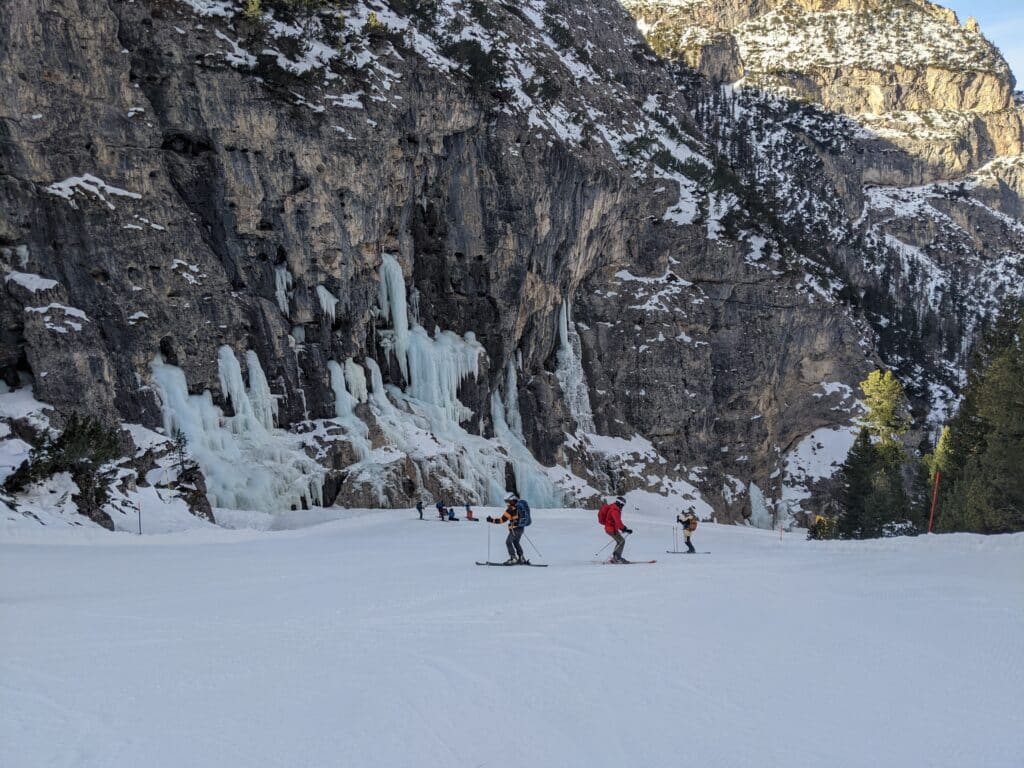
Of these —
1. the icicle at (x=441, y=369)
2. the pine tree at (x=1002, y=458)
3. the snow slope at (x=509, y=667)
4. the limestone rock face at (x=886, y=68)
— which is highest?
the limestone rock face at (x=886, y=68)

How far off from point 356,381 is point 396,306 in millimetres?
4979

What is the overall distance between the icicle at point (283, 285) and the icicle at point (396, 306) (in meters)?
4.88

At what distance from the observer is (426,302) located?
4322 cm

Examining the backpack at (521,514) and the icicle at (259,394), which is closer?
the backpack at (521,514)

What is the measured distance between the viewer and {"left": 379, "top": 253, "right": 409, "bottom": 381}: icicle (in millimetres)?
39594

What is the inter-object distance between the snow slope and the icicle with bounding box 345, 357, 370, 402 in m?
21.9


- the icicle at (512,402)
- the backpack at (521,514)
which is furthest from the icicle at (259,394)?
the backpack at (521,514)

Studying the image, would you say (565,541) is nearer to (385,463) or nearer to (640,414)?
(385,463)

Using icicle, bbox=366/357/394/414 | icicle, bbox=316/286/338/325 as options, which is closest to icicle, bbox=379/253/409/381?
icicle, bbox=366/357/394/414

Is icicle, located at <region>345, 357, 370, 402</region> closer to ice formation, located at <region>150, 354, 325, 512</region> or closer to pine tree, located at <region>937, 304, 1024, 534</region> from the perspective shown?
ice formation, located at <region>150, 354, 325, 512</region>

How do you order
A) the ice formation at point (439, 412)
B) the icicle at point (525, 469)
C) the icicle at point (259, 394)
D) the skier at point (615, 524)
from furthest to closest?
the icicle at point (525, 469), the ice formation at point (439, 412), the icicle at point (259, 394), the skier at point (615, 524)

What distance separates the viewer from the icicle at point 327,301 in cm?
3641

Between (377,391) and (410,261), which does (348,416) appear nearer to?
(377,391)

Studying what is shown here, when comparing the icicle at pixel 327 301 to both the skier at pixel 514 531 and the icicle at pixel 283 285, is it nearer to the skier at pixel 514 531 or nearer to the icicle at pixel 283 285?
the icicle at pixel 283 285
